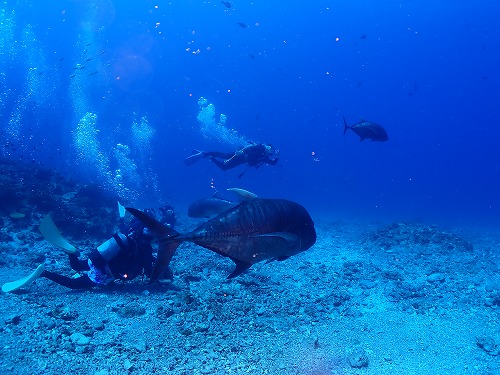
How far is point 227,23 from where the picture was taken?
13062cm

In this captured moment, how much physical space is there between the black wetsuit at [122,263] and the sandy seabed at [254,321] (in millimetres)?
216

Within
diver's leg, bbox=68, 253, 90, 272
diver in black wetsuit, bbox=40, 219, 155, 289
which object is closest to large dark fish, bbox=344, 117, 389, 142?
diver in black wetsuit, bbox=40, 219, 155, 289

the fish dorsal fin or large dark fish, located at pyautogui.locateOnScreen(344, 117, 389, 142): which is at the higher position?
large dark fish, located at pyautogui.locateOnScreen(344, 117, 389, 142)

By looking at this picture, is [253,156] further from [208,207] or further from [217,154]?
[208,207]

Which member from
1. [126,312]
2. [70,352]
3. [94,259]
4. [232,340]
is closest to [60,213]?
[94,259]

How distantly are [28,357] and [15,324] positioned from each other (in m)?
0.94

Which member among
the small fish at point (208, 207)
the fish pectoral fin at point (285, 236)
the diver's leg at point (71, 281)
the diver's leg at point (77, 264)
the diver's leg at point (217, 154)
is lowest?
the diver's leg at point (71, 281)

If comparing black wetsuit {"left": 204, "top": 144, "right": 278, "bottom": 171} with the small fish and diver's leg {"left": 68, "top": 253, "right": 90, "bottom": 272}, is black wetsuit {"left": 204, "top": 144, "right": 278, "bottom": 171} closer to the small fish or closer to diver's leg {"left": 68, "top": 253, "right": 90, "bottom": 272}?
the small fish

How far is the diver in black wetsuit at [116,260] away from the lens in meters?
5.58

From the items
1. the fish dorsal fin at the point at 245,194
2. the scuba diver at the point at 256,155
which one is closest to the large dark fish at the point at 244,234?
the fish dorsal fin at the point at 245,194

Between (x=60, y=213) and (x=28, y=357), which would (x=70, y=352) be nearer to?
(x=28, y=357)

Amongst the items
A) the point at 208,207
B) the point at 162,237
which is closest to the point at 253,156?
the point at 208,207

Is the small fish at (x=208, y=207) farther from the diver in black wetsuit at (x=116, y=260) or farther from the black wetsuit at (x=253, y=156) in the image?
the black wetsuit at (x=253, y=156)

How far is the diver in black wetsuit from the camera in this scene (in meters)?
5.58
